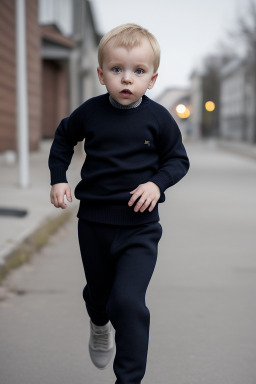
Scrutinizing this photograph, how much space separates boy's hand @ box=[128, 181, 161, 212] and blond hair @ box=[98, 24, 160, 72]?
0.52 meters

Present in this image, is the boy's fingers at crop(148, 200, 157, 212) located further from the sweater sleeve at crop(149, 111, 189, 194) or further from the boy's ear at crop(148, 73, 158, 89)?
the boy's ear at crop(148, 73, 158, 89)

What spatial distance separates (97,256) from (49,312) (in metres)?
1.74

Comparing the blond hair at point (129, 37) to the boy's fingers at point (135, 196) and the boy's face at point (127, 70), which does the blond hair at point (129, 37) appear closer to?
the boy's face at point (127, 70)

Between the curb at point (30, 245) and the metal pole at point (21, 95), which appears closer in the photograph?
the curb at point (30, 245)

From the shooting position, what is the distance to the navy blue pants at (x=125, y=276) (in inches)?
102

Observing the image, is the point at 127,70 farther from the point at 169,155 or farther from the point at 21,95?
the point at 21,95

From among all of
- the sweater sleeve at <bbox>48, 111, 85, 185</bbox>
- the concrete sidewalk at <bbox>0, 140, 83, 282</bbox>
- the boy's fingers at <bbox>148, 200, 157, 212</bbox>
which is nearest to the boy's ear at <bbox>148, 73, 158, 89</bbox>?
the sweater sleeve at <bbox>48, 111, 85, 185</bbox>

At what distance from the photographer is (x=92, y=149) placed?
2.74m

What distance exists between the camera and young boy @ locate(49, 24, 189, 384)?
259cm

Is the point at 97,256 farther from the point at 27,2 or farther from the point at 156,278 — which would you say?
the point at 27,2

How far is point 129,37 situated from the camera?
2.57m

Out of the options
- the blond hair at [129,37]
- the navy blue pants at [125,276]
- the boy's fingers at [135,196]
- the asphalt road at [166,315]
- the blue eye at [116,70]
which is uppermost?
the blond hair at [129,37]

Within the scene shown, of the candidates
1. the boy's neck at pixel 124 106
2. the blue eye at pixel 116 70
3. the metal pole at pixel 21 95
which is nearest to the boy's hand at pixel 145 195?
the boy's neck at pixel 124 106

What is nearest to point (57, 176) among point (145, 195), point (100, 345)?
point (145, 195)
